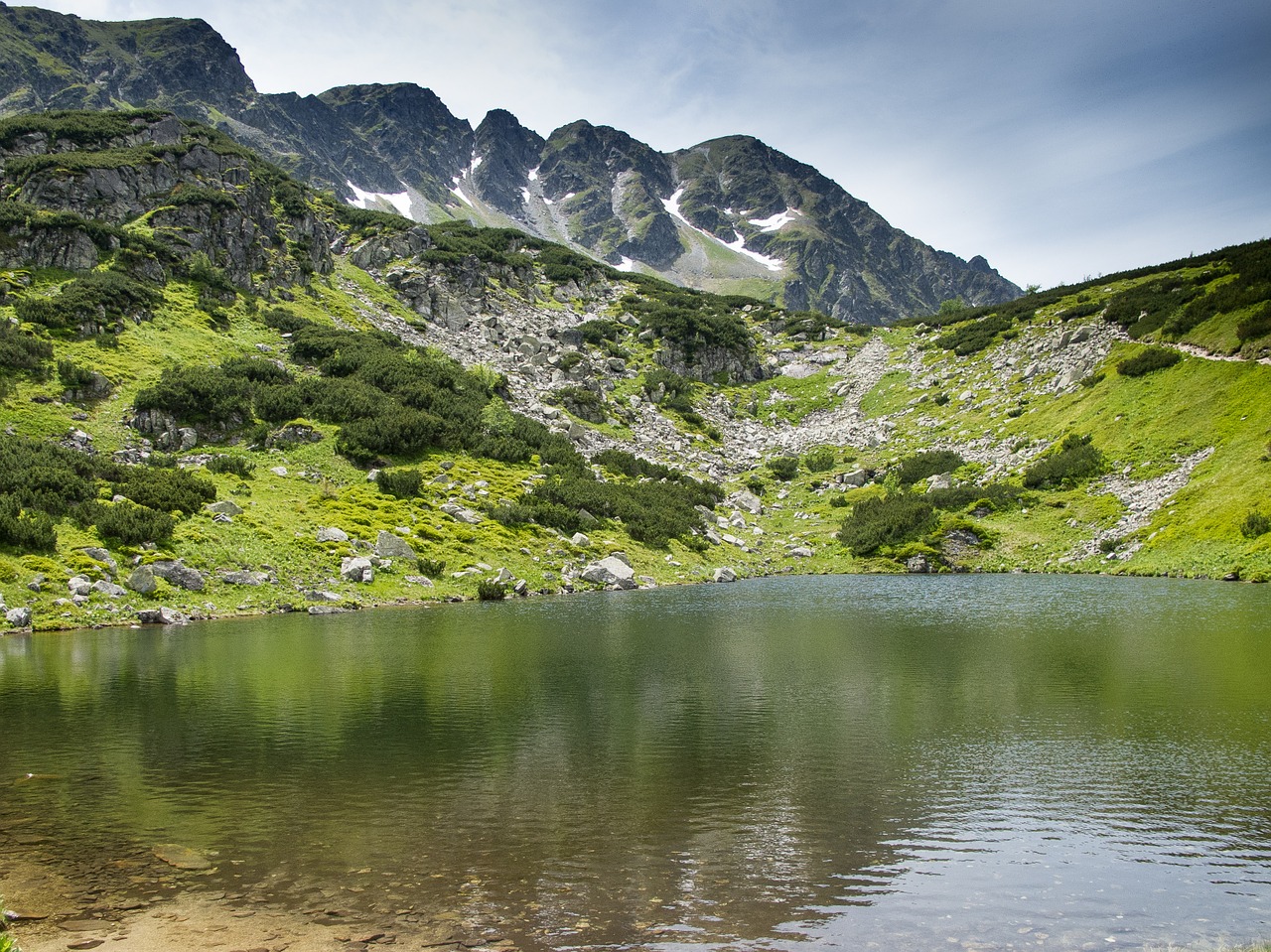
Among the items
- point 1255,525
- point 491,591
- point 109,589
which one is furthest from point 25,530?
point 1255,525

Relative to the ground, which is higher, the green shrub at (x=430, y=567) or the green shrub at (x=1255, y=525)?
the green shrub at (x=1255, y=525)

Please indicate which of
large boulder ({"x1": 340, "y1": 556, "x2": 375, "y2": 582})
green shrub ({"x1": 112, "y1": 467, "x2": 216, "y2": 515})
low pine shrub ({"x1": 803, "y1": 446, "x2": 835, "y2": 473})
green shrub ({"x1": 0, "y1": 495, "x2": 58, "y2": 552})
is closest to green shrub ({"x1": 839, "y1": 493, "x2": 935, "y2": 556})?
low pine shrub ({"x1": 803, "y1": 446, "x2": 835, "y2": 473})

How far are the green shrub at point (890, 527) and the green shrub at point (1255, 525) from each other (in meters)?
23.7

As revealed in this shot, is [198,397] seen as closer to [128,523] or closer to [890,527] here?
[128,523]

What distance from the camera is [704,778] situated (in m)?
14.3

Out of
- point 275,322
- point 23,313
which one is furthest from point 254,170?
point 23,313

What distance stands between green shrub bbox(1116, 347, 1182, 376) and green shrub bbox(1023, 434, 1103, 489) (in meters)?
9.50

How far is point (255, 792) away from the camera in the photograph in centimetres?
1384

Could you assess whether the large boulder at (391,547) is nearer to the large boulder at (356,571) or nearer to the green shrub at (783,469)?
the large boulder at (356,571)

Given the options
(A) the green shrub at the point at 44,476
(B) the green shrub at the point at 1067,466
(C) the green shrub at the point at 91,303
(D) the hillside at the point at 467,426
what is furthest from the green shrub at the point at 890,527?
(C) the green shrub at the point at 91,303

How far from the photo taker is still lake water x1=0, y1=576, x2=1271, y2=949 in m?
9.30

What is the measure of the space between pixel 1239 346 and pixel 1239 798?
66.5 m

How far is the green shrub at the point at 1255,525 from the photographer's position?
4441 centimetres

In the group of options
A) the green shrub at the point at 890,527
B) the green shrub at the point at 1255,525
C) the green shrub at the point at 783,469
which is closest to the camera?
the green shrub at the point at 1255,525
